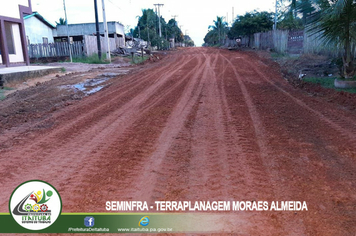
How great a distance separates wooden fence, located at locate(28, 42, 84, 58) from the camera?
85.2 ft

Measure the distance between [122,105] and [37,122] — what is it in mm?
2240

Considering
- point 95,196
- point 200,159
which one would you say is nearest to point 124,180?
point 95,196

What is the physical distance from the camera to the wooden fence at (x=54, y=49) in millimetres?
25969

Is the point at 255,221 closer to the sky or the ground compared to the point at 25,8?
closer to the ground

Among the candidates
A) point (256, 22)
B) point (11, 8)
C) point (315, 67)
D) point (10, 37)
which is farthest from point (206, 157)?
point (256, 22)

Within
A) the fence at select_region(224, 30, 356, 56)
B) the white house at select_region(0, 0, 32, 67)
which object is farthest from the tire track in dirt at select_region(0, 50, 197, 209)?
the white house at select_region(0, 0, 32, 67)

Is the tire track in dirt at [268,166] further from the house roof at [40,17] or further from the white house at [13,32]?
the house roof at [40,17]

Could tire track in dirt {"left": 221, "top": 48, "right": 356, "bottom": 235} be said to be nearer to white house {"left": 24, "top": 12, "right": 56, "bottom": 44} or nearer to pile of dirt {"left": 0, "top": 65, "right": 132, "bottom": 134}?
pile of dirt {"left": 0, "top": 65, "right": 132, "bottom": 134}

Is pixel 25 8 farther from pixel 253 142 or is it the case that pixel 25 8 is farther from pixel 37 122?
pixel 253 142

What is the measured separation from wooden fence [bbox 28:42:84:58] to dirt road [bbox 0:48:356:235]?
1970cm

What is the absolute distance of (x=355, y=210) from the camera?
10.2ft

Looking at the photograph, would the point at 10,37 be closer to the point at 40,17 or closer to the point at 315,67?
the point at 40,17

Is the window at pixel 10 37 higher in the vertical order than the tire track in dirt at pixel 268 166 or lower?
higher

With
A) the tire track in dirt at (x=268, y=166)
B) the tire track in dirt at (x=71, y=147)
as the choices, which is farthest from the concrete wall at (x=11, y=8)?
the tire track in dirt at (x=268, y=166)
